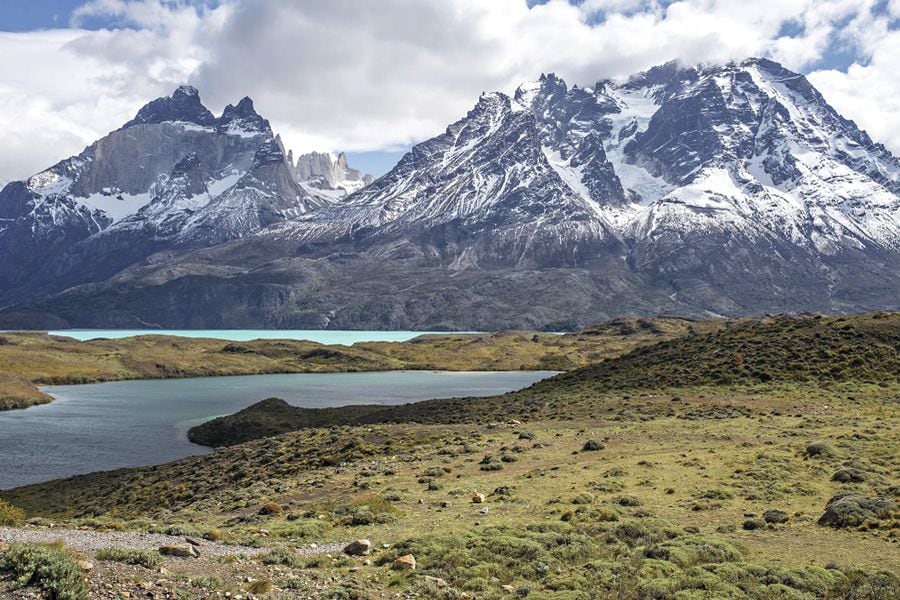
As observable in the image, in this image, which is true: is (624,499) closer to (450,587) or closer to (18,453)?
(450,587)

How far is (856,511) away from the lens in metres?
27.5

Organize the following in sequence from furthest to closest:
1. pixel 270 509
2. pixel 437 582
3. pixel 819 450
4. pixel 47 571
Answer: pixel 819 450 < pixel 270 509 < pixel 437 582 < pixel 47 571

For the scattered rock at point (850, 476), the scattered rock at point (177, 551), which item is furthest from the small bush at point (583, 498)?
the scattered rock at point (177, 551)

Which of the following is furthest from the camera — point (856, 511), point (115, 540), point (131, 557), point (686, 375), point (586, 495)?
point (686, 375)

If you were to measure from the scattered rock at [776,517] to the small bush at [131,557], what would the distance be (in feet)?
68.3

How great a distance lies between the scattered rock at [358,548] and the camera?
2417 centimetres

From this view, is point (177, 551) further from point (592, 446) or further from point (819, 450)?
point (819, 450)

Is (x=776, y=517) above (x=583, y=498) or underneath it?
above

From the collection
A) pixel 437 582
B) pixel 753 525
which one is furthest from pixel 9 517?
pixel 753 525

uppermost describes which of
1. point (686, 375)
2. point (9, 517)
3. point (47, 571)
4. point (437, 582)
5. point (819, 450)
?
point (686, 375)

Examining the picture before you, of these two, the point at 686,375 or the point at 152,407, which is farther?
the point at 152,407

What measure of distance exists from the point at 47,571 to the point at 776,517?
2362 centimetres

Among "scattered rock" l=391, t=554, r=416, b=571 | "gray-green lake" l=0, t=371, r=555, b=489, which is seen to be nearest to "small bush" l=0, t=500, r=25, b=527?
"scattered rock" l=391, t=554, r=416, b=571

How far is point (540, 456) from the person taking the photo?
46.1 meters
